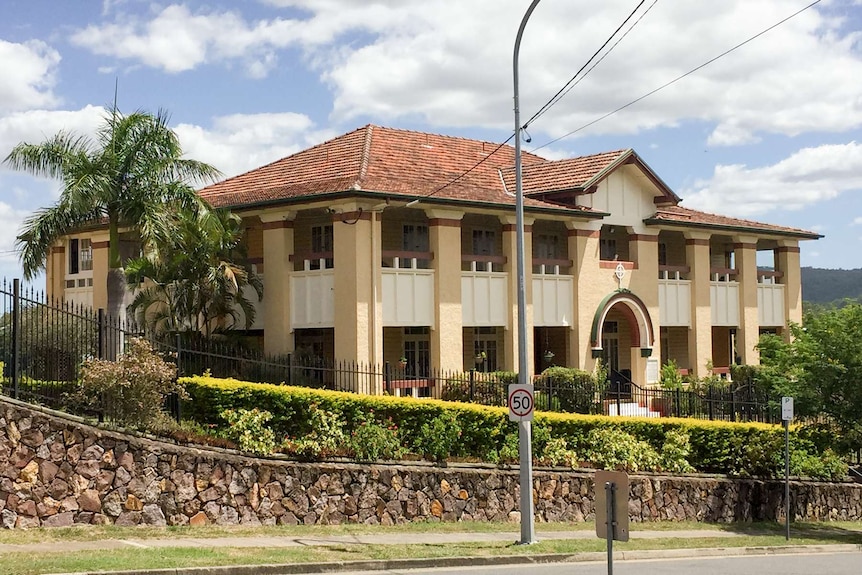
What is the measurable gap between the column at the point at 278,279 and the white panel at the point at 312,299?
0.60ft

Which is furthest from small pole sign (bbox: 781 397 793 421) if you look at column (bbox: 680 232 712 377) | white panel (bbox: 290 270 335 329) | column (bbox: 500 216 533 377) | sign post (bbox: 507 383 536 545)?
column (bbox: 680 232 712 377)

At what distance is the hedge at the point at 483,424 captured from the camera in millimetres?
19859

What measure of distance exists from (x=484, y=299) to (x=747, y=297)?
539 inches

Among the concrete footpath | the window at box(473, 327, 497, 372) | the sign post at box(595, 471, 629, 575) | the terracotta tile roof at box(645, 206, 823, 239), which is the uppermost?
the terracotta tile roof at box(645, 206, 823, 239)

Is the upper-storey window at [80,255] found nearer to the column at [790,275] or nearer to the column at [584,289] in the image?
the column at [584,289]

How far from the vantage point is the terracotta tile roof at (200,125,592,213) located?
101ft

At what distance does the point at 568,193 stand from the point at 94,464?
2115 centimetres

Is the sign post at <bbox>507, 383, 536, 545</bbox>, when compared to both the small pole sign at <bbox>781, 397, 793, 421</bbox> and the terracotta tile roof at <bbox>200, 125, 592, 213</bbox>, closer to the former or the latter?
the small pole sign at <bbox>781, 397, 793, 421</bbox>

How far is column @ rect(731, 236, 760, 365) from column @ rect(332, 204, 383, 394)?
685 inches

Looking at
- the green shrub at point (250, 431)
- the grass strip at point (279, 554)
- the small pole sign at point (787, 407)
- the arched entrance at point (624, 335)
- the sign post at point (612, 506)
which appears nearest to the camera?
the sign post at point (612, 506)

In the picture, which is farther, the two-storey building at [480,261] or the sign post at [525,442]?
the two-storey building at [480,261]

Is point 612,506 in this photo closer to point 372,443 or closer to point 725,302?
point 372,443

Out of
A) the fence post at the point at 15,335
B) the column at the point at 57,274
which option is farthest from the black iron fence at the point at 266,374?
the column at the point at 57,274

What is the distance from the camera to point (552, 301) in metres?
35.1
